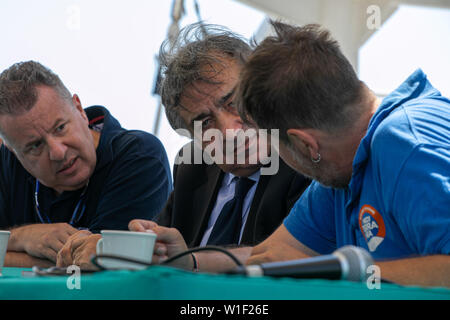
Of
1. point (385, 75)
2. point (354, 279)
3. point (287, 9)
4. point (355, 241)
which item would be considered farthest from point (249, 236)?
point (287, 9)

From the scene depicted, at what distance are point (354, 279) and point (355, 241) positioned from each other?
23.7 inches

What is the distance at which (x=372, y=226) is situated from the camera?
1010 millimetres

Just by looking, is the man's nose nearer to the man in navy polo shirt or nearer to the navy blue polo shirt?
the man in navy polo shirt

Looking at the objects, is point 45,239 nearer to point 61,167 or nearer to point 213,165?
point 61,167

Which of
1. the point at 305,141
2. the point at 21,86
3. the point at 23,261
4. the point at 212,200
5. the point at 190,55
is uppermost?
the point at 190,55

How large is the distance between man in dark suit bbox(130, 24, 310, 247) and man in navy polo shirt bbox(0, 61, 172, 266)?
0.20 meters

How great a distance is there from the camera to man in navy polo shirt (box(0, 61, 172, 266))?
182 centimetres

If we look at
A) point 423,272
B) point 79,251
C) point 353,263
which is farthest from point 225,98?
point 353,263

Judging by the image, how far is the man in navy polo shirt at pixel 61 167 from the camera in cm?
182

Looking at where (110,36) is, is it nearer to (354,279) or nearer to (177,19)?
(177,19)

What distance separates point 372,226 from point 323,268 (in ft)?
1.65

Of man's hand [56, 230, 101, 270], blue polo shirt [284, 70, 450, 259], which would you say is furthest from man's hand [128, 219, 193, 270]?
blue polo shirt [284, 70, 450, 259]

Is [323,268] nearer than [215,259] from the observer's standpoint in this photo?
Yes

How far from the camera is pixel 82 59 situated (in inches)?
127
